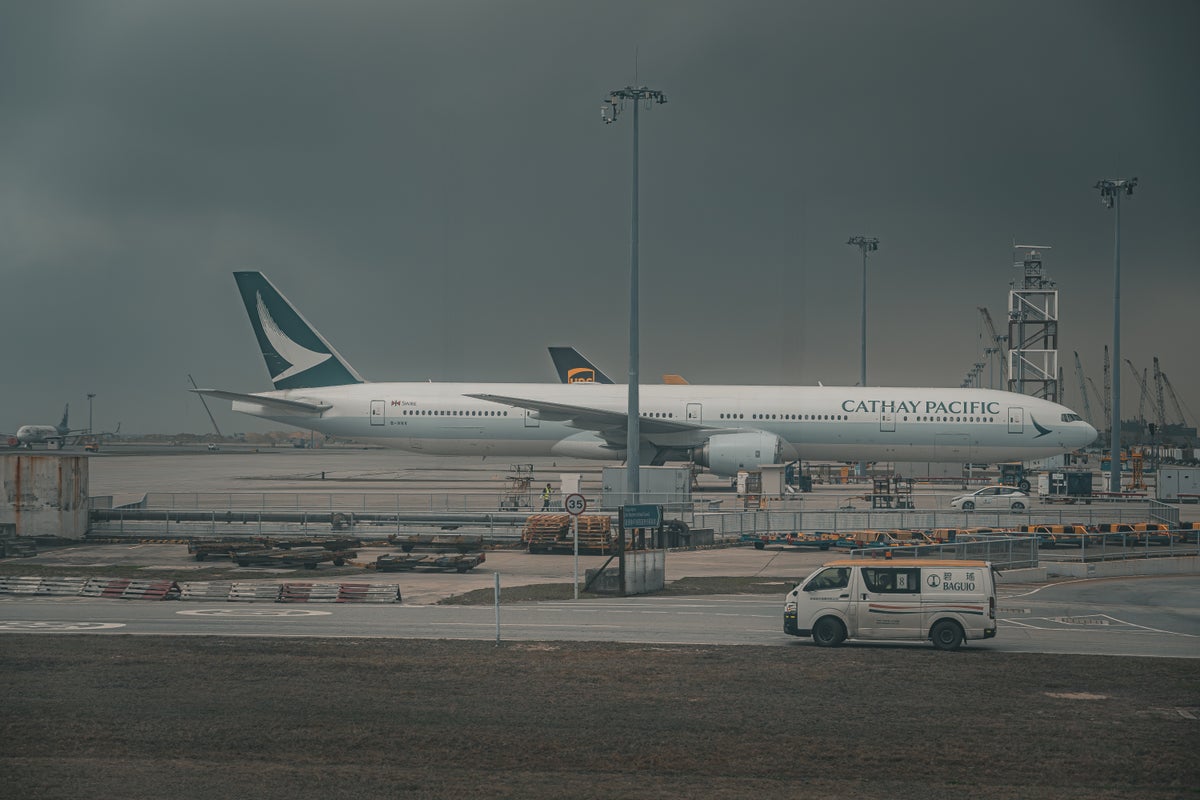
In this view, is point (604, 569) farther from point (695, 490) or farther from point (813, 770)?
point (695, 490)

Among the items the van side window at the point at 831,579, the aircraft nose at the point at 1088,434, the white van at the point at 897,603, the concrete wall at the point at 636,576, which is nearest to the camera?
the white van at the point at 897,603

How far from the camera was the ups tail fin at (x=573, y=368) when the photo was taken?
9294 centimetres

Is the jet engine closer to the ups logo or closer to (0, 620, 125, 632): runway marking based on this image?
the ups logo

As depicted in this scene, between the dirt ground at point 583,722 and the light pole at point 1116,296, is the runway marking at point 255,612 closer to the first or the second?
the dirt ground at point 583,722

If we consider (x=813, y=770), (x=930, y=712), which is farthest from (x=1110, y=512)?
(x=813, y=770)

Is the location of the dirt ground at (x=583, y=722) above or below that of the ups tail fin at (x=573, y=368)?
below

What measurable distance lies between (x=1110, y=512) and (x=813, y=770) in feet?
127

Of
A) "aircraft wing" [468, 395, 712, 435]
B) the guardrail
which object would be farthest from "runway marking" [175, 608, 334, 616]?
"aircraft wing" [468, 395, 712, 435]

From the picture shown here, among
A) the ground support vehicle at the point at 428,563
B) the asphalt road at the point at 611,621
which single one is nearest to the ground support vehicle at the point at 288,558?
the ground support vehicle at the point at 428,563

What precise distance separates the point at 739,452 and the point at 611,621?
3593 cm

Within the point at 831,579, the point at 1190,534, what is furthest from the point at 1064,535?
the point at 831,579

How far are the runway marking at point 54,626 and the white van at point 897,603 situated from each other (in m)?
14.8

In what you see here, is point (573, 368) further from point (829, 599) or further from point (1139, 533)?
point (829, 599)

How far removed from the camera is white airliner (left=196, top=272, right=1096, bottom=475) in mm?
63375
